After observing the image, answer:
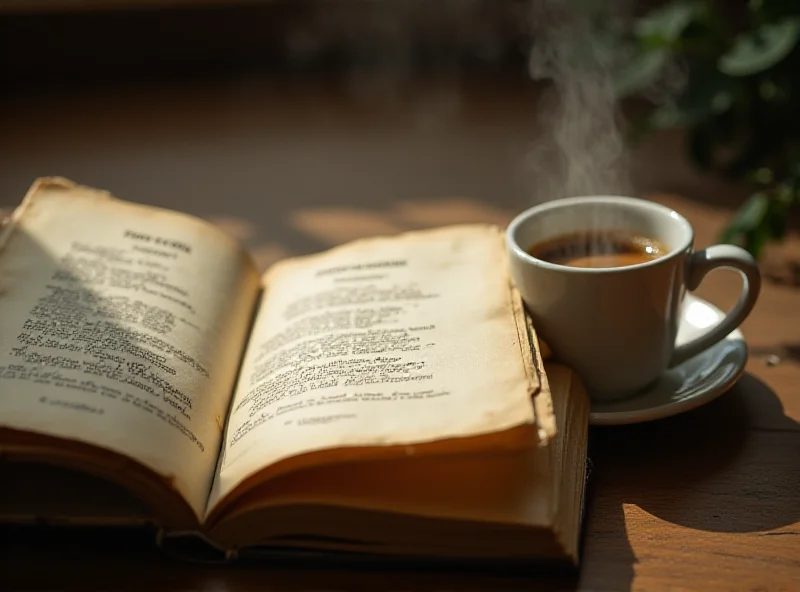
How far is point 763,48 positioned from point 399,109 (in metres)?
0.70

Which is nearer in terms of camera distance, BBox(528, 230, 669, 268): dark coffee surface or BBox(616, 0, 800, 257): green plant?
BBox(528, 230, 669, 268): dark coffee surface

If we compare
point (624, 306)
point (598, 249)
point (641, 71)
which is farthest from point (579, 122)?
point (624, 306)

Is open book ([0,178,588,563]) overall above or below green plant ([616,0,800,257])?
below

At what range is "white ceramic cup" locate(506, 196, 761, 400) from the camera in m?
0.61

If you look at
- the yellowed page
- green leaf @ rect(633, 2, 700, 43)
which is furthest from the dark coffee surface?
green leaf @ rect(633, 2, 700, 43)

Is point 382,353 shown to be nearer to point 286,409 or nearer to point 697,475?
point 286,409

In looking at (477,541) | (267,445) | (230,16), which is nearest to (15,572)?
(267,445)

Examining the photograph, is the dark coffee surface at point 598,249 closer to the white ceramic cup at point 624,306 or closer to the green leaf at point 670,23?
the white ceramic cup at point 624,306

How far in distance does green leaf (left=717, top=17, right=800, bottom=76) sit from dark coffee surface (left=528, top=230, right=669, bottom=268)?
0.33 meters

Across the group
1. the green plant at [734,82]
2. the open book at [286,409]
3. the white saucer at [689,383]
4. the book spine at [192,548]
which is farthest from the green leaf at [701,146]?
the book spine at [192,548]

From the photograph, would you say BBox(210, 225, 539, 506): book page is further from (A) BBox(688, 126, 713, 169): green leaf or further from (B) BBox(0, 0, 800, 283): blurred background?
(A) BBox(688, 126, 713, 169): green leaf

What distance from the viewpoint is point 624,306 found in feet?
2.03

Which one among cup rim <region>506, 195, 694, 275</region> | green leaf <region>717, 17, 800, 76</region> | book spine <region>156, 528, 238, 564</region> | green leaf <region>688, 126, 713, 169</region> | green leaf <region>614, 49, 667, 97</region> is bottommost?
book spine <region>156, 528, 238, 564</region>

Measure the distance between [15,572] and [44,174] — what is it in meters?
0.88
